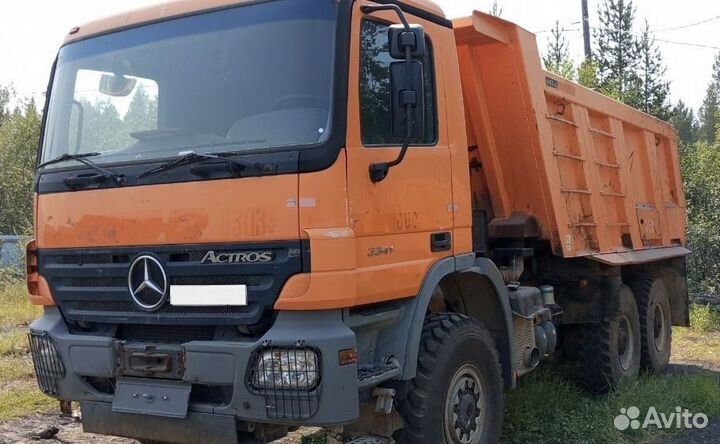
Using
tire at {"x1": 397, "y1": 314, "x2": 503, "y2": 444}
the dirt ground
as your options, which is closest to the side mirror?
tire at {"x1": 397, "y1": 314, "x2": 503, "y2": 444}

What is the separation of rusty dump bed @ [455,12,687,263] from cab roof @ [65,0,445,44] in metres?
1.08

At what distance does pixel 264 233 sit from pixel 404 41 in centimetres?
118

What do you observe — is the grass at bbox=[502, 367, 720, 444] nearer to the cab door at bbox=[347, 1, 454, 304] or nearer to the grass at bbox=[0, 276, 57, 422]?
the cab door at bbox=[347, 1, 454, 304]

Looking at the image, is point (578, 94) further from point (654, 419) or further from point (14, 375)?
point (14, 375)

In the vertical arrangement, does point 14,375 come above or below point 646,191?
below

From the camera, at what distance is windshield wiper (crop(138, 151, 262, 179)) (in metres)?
3.83

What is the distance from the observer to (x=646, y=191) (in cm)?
830

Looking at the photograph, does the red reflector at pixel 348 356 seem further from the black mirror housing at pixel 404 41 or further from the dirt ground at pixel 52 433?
the dirt ground at pixel 52 433

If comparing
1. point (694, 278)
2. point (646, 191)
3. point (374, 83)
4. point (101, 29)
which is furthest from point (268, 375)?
point (694, 278)

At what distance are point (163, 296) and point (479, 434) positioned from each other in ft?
6.99

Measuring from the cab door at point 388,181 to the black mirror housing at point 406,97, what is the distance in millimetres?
172

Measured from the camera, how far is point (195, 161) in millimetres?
3953

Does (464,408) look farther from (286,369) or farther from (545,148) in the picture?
(545,148)

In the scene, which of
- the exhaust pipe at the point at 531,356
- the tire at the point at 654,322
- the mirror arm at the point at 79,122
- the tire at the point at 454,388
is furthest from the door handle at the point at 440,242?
the tire at the point at 654,322
